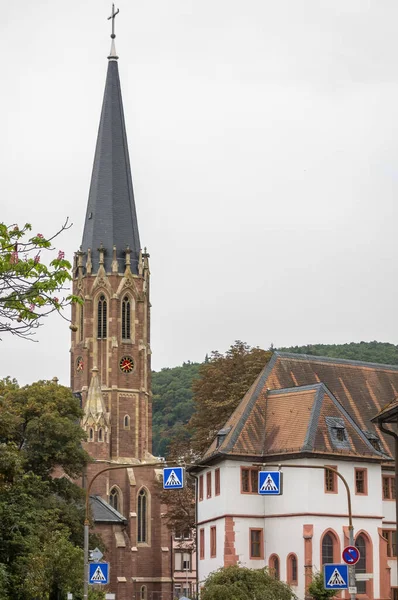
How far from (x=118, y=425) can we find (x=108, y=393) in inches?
123

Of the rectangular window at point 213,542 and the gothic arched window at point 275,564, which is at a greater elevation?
the rectangular window at point 213,542

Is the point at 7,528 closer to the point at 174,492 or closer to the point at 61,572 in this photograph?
the point at 61,572

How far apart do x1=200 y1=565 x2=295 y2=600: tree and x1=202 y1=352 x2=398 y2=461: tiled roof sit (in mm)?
13532

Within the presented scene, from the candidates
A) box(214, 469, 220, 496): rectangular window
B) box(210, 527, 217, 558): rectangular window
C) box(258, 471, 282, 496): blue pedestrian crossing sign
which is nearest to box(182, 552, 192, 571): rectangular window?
box(210, 527, 217, 558): rectangular window

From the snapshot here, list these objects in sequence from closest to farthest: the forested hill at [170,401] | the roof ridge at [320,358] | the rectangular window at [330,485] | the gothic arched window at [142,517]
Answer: the rectangular window at [330,485] < the roof ridge at [320,358] < the gothic arched window at [142,517] < the forested hill at [170,401]

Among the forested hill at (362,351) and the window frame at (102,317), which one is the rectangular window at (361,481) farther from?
the window frame at (102,317)

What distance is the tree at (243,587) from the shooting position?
44875 mm

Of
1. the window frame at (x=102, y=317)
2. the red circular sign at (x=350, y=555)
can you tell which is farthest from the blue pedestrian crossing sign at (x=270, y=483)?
the window frame at (x=102, y=317)

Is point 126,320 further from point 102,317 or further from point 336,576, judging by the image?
point 336,576

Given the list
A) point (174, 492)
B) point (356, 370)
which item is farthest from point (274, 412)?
point (174, 492)

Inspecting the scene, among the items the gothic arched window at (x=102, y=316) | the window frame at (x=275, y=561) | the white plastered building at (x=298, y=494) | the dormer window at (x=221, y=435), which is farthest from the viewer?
the gothic arched window at (x=102, y=316)

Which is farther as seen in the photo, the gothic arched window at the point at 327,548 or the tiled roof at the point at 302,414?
the tiled roof at the point at 302,414

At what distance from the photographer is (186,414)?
509 ft

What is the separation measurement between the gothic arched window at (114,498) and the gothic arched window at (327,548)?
47363 millimetres
